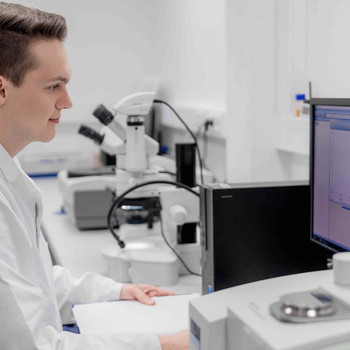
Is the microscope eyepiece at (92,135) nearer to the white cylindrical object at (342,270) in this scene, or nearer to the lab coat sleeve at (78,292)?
the lab coat sleeve at (78,292)

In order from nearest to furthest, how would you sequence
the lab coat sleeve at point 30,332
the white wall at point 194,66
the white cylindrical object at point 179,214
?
the lab coat sleeve at point 30,332, the white cylindrical object at point 179,214, the white wall at point 194,66

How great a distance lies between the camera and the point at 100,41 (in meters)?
3.67

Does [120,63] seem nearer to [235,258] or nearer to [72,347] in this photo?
[235,258]

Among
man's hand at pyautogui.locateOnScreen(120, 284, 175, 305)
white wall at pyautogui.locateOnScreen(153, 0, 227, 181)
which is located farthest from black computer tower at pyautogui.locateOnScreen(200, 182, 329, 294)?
white wall at pyautogui.locateOnScreen(153, 0, 227, 181)

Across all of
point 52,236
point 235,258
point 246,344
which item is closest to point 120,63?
point 52,236

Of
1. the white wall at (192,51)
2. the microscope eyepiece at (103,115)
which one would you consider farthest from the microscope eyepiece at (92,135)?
the white wall at (192,51)

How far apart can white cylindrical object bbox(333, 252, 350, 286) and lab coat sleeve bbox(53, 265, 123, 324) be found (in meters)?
0.78

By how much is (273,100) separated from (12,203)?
1.08 m

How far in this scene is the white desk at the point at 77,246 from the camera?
1.65m

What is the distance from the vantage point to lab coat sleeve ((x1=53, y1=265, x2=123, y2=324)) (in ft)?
4.66

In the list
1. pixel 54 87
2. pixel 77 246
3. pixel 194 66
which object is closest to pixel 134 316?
pixel 54 87

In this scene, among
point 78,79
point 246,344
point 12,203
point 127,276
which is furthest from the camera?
point 78,79

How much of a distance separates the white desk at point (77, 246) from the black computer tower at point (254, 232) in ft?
1.13

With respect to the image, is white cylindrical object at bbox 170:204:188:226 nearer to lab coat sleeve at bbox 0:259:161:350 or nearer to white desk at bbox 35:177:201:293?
white desk at bbox 35:177:201:293
